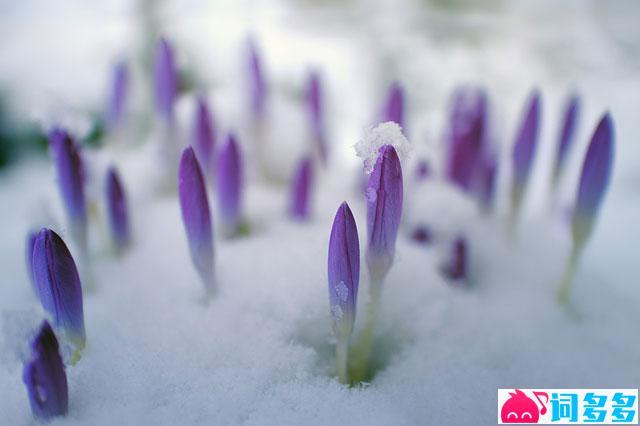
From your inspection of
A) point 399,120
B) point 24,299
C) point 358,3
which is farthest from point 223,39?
point 24,299

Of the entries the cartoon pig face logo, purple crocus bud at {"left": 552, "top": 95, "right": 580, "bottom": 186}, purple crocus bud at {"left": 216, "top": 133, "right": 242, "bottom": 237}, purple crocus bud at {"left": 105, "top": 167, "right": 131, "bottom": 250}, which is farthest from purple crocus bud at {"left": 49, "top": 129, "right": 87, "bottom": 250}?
purple crocus bud at {"left": 552, "top": 95, "right": 580, "bottom": 186}

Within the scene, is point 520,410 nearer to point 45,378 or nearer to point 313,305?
point 313,305

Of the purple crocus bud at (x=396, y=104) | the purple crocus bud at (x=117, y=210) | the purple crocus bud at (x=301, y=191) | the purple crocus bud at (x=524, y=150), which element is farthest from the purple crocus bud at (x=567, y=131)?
the purple crocus bud at (x=117, y=210)

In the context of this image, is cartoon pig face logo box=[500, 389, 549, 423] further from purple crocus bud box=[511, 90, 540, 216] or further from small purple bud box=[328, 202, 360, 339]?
purple crocus bud box=[511, 90, 540, 216]

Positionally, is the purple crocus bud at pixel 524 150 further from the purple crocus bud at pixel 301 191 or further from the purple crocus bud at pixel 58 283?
the purple crocus bud at pixel 58 283

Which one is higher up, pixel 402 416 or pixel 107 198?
pixel 107 198

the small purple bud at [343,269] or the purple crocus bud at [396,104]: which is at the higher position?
the purple crocus bud at [396,104]

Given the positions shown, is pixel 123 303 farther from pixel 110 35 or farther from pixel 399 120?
pixel 110 35

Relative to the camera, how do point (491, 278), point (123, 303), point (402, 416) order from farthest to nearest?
point (491, 278) → point (123, 303) → point (402, 416)

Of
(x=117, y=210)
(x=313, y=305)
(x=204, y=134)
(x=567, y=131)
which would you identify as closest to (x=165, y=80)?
(x=204, y=134)
